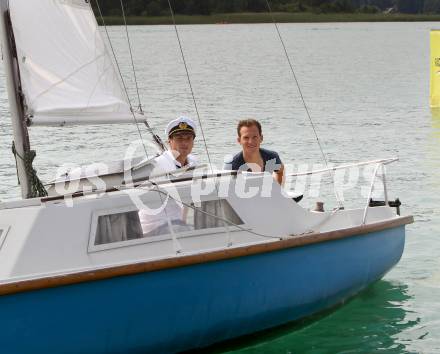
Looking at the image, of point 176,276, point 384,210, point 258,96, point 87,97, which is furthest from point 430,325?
point 258,96

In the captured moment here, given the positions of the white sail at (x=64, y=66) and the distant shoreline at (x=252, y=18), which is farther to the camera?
the distant shoreline at (x=252, y=18)

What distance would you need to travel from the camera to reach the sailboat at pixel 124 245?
29.0 feet

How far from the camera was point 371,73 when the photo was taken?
5416 cm

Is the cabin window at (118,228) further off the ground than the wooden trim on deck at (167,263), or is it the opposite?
the cabin window at (118,228)

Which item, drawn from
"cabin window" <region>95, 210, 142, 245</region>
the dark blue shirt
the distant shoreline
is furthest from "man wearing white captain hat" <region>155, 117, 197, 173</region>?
the distant shoreline

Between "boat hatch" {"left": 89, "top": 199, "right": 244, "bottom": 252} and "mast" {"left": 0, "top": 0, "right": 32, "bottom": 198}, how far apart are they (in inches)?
44.9

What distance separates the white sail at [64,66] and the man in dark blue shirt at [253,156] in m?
1.18

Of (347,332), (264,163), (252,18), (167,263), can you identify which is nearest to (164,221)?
(167,263)

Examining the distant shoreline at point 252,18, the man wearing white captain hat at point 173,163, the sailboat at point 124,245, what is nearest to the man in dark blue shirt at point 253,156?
the man wearing white captain hat at point 173,163

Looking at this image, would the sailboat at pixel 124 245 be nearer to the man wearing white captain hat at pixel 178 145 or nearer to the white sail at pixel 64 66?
the white sail at pixel 64 66

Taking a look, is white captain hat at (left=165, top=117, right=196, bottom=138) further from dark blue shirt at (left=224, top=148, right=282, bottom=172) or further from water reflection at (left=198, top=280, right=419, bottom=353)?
water reflection at (left=198, top=280, right=419, bottom=353)

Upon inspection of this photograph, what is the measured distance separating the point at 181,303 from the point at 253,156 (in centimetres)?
232

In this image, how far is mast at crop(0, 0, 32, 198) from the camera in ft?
33.0

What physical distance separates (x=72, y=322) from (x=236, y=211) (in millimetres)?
2010
